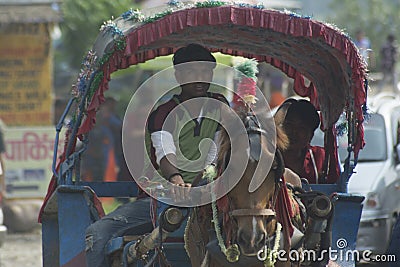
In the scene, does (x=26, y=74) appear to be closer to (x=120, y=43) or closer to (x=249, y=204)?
(x=120, y=43)

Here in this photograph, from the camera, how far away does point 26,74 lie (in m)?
18.2

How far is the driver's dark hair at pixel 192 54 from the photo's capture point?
7.03 metres

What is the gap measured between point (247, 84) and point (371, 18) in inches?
1443

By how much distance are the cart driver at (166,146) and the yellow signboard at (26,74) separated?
11220 millimetres

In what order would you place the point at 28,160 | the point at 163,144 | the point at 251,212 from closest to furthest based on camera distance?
the point at 251,212 < the point at 163,144 < the point at 28,160

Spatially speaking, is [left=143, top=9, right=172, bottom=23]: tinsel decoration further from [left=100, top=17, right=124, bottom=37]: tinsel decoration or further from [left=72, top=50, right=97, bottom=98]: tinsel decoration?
[left=72, top=50, right=97, bottom=98]: tinsel decoration

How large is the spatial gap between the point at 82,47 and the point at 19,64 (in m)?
10.8

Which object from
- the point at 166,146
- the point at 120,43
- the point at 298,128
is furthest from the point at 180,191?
the point at 298,128

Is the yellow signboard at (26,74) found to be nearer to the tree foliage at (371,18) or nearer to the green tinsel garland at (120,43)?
the green tinsel garland at (120,43)

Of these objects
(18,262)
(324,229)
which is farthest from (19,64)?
(324,229)

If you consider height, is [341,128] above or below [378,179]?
above

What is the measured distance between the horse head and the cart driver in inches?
38.9

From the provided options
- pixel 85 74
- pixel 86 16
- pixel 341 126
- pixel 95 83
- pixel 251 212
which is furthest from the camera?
pixel 86 16

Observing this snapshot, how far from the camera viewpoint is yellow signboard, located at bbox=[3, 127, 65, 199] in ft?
51.0
